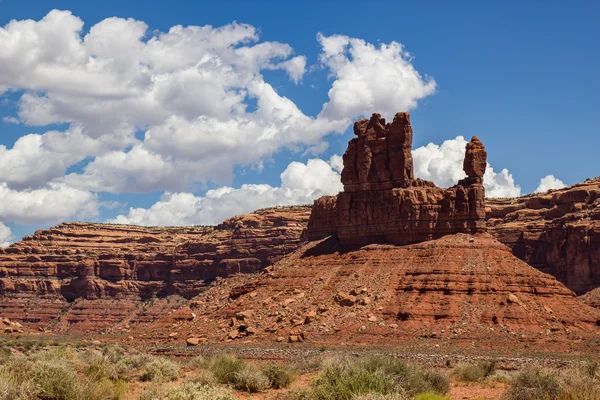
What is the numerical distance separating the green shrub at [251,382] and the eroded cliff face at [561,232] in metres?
72.1

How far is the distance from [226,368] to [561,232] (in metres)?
75.6

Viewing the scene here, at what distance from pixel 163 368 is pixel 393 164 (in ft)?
170

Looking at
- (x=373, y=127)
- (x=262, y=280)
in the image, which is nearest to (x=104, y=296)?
(x=262, y=280)

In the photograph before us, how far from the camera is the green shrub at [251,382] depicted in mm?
31969

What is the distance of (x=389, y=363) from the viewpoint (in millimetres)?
30734

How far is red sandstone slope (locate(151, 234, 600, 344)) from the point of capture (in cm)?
6662

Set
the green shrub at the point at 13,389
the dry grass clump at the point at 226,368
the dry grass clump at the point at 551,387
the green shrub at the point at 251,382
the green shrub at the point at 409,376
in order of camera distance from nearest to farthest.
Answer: the dry grass clump at the point at 551,387 < the green shrub at the point at 13,389 < the green shrub at the point at 409,376 < the green shrub at the point at 251,382 < the dry grass clump at the point at 226,368

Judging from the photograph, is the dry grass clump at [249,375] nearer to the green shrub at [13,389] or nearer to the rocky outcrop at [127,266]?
the green shrub at [13,389]

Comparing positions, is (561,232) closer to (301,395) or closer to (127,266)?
(127,266)

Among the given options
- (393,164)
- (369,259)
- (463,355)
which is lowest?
(463,355)

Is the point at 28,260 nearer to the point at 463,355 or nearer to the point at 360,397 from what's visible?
the point at 463,355

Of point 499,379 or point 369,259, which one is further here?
point 369,259

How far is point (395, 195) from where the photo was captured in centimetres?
8238

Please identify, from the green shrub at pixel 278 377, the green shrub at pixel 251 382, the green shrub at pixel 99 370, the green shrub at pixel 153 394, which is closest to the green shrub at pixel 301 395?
the green shrub at pixel 153 394
